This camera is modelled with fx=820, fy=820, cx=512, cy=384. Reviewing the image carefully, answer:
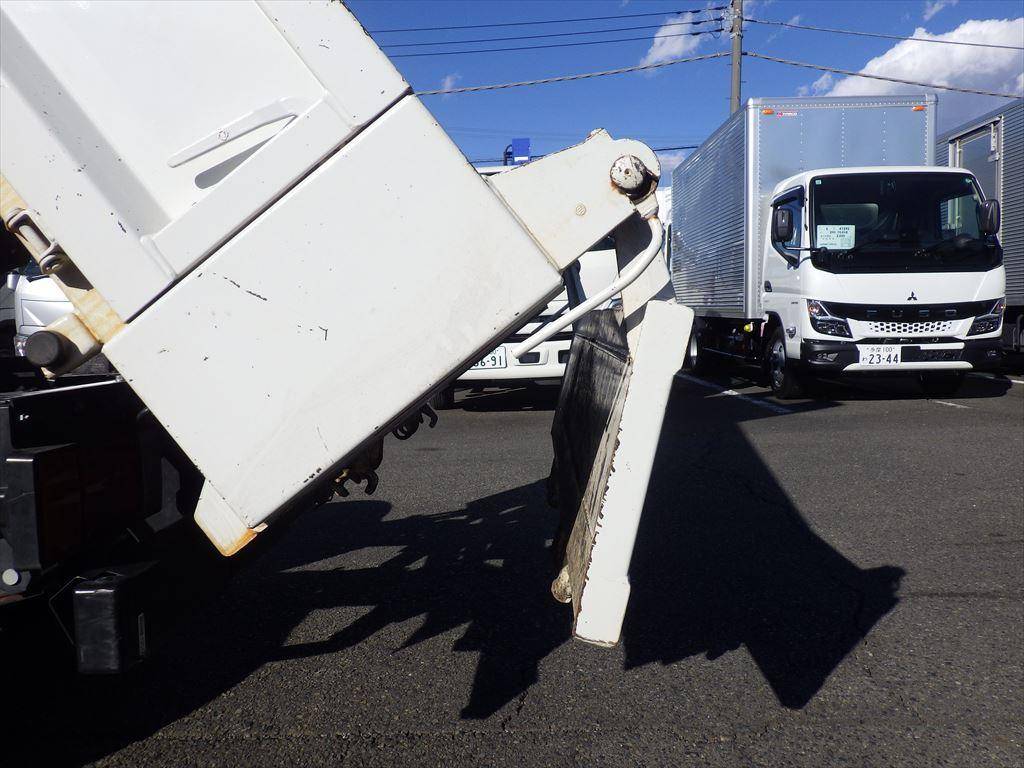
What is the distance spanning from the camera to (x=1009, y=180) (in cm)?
1318

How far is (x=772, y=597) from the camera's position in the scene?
382cm

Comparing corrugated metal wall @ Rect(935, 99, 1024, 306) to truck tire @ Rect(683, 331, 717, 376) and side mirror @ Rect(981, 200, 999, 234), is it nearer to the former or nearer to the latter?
side mirror @ Rect(981, 200, 999, 234)

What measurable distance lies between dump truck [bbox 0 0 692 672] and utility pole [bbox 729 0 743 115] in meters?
25.0

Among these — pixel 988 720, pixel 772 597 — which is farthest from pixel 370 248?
pixel 772 597

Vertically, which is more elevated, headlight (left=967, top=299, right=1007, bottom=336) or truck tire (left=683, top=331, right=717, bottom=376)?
headlight (left=967, top=299, right=1007, bottom=336)

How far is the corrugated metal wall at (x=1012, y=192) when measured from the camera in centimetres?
1285

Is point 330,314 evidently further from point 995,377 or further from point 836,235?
point 995,377

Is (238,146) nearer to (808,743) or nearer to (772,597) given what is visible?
(808,743)

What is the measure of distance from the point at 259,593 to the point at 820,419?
6875 mm

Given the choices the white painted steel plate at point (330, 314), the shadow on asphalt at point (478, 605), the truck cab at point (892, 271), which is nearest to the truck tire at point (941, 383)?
the truck cab at point (892, 271)

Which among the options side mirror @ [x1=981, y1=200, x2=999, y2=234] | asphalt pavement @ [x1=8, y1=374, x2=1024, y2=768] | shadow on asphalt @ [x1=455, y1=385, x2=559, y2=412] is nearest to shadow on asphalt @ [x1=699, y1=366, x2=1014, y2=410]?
side mirror @ [x1=981, y1=200, x2=999, y2=234]

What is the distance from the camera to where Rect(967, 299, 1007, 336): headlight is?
975 cm

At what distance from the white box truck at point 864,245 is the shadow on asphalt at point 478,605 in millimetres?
4949

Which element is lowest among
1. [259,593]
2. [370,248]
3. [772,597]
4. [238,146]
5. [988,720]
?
[772,597]
